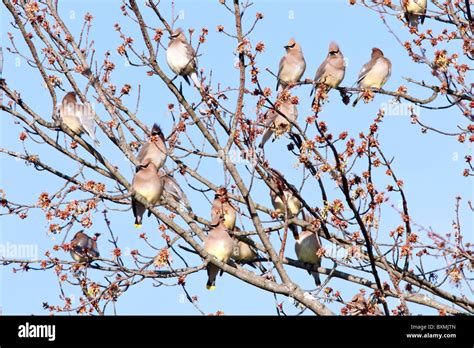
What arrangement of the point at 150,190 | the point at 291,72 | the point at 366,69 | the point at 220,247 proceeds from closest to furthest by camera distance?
the point at 220,247 < the point at 150,190 < the point at 291,72 < the point at 366,69

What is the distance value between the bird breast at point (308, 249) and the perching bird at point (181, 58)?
169 centimetres

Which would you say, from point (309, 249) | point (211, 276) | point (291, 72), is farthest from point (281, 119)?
point (211, 276)

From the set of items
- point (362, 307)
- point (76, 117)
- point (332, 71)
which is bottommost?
point (362, 307)

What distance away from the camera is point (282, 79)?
27.5 feet

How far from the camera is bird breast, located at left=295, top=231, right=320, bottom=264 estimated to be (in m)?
7.90

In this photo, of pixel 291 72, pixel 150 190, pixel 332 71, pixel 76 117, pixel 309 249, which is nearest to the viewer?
pixel 150 190

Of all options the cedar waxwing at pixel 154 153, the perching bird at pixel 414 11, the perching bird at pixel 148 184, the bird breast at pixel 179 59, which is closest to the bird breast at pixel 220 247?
the perching bird at pixel 148 184

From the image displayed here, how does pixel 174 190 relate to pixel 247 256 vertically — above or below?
above

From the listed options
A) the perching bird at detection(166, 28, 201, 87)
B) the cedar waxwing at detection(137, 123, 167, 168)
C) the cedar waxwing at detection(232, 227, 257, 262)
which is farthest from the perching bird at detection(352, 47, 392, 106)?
the cedar waxwing at detection(137, 123, 167, 168)

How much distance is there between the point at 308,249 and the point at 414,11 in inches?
88.2

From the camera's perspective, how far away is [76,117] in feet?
25.6

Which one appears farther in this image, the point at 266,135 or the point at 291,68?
the point at 291,68

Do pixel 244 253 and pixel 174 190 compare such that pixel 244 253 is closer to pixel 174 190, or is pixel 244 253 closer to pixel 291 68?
pixel 174 190
